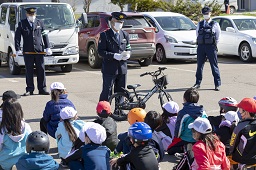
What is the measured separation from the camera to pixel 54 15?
53.4 feet

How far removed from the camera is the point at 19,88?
13969mm

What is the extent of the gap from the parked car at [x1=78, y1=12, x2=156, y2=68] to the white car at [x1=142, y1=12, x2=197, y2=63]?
888mm

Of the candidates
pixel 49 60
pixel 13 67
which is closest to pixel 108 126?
pixel 49 60

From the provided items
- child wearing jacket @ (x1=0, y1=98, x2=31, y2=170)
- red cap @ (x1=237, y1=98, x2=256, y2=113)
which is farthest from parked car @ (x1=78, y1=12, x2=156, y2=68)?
child wearing jacket @ (x1=0, y1=98, x2=31, y2=170)

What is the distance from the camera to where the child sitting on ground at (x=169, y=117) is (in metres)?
8.33

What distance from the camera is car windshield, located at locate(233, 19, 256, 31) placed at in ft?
65.2

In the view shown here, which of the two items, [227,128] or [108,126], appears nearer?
[227,128]

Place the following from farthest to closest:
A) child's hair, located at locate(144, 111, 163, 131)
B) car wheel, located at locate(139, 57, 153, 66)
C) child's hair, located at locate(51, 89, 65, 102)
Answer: car wheel, located at locate(139, 57, 153, 66) < child's hair, located at locate(51, 89, 65, 102) < child's hair, located at locate(144, 111, 163, 131)

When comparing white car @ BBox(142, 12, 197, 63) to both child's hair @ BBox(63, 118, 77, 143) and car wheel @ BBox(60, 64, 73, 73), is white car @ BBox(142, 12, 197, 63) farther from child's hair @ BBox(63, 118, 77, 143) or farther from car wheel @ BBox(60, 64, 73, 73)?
child's hair @ BBox(63, 118, 77, 143)

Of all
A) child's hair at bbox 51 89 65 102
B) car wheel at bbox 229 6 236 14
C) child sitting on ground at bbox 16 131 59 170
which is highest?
car wheel at bbox 229 6 236 14

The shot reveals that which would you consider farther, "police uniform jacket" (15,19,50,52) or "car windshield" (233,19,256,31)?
"car windshield" (233,19,256,31)

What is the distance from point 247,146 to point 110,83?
4177 millimetres

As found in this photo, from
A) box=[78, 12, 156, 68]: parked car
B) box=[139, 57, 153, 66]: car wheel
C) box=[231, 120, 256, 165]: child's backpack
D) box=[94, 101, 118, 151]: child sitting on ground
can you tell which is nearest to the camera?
box=[231, 120, 256, 165]: child's backpack

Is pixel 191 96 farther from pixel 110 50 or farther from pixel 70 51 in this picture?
pixel 70 51
